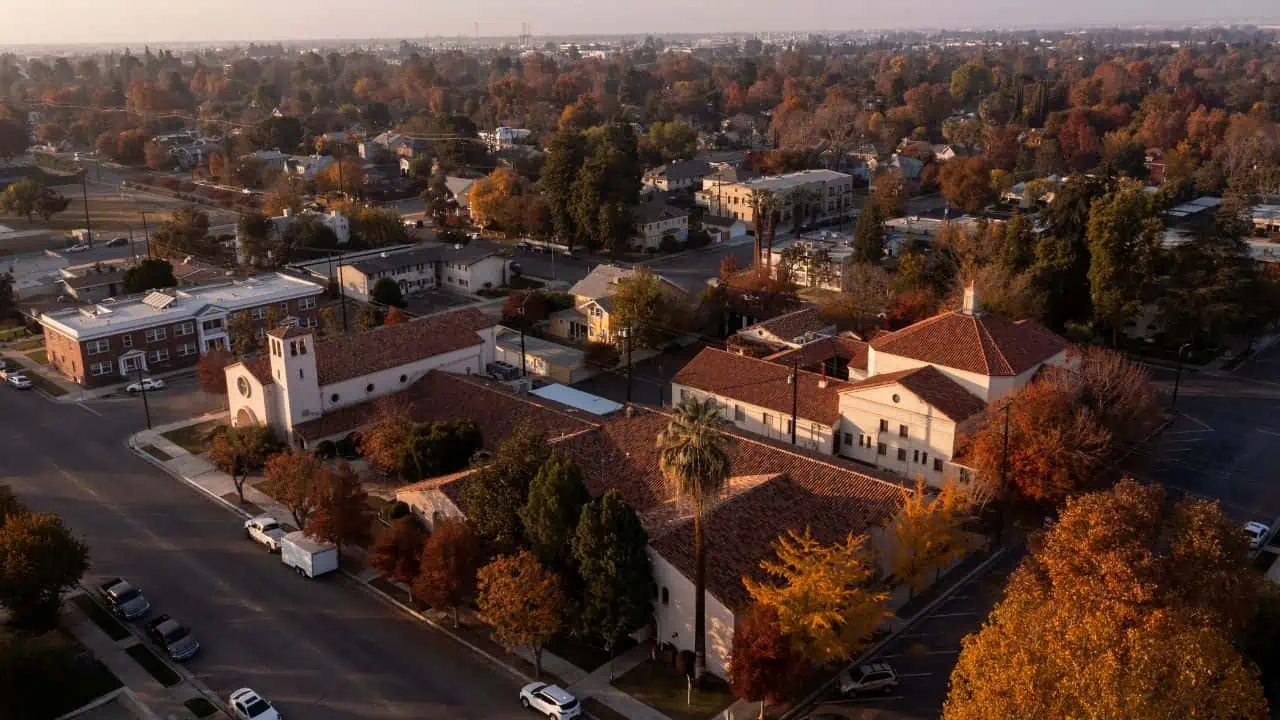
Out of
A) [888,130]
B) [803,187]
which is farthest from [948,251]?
[888,130]

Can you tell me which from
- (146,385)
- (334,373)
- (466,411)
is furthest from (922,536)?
(146,385)

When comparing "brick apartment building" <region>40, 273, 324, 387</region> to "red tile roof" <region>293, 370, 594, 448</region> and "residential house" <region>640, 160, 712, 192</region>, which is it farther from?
"residential house" <region>640, 160, 712, 192</region>

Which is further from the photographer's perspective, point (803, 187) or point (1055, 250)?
point (803, 187)

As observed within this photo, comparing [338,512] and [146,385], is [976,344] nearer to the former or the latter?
[338,512]

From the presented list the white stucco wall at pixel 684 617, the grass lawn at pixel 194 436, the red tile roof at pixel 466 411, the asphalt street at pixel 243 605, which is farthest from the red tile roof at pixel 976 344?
the grass lawn at pixel 194 436

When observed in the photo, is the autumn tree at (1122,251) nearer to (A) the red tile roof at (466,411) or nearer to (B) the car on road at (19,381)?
(A) the red tile roof at (466,411)

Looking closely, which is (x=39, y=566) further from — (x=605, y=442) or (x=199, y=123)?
(x=199, y=123)
